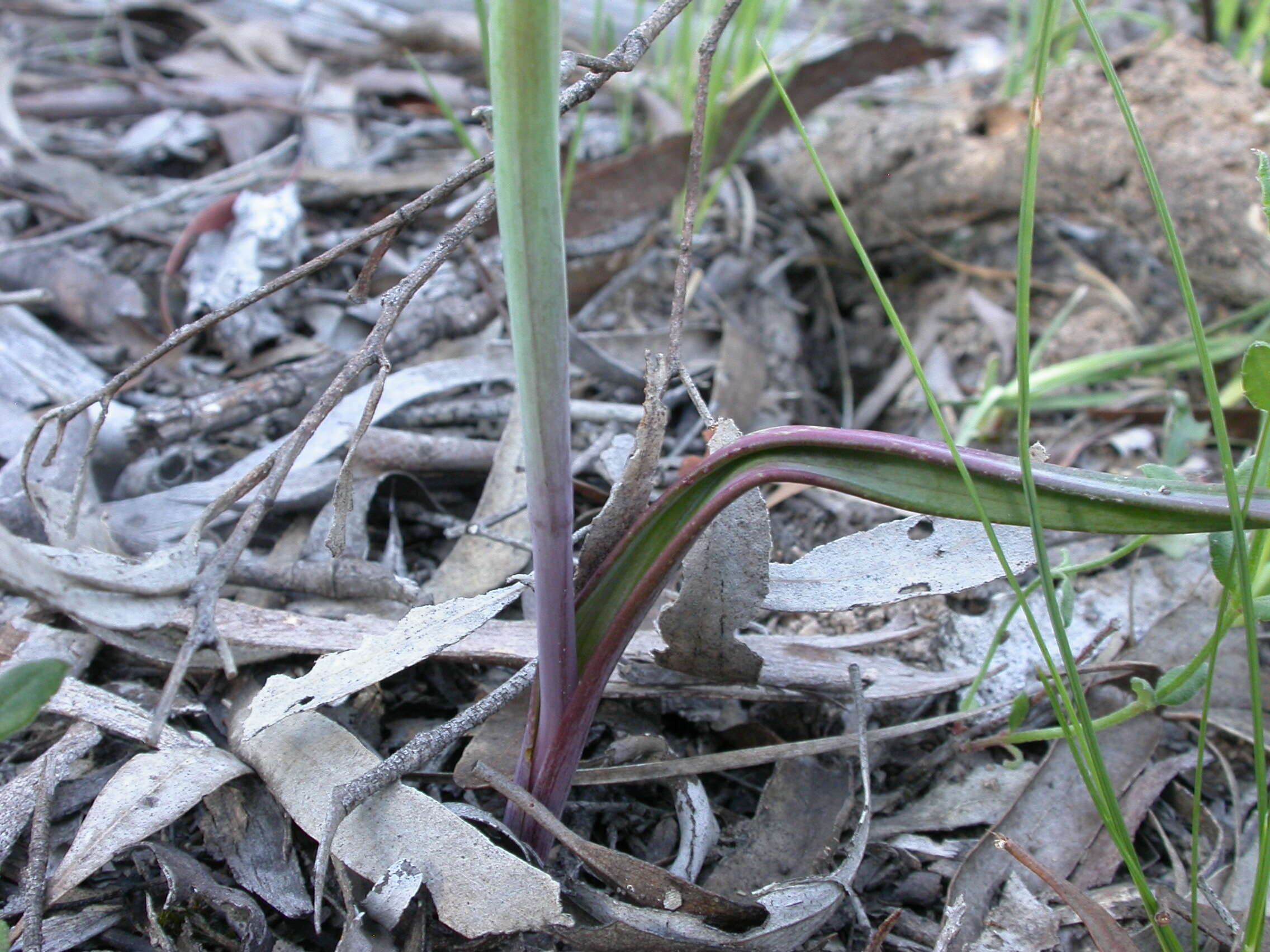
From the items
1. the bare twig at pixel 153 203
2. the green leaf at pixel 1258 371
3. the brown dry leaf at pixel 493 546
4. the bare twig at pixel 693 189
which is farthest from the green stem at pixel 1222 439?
the bare twig at pixel 153 203

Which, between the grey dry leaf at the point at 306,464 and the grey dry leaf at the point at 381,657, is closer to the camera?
the grey dry leaf at the point at 381,657

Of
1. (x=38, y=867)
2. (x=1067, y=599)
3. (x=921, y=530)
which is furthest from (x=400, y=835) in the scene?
(x=1067, y=599)

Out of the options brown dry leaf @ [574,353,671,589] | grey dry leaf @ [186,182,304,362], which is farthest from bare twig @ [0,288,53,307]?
brown dry leaf @ [574,353,671,589]

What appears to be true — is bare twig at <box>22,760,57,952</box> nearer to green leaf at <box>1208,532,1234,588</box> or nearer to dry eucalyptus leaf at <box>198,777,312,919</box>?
dry eucalyptus leaf at <box>198,777,312,919</box>

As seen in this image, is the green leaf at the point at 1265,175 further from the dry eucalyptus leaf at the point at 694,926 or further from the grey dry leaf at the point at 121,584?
the grey dry leaf at the point at 121,584

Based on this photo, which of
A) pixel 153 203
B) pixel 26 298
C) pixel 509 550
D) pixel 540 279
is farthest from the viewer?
pixel 153 203

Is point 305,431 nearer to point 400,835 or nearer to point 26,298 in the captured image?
point 400,835
